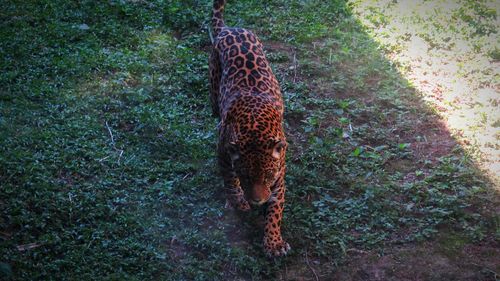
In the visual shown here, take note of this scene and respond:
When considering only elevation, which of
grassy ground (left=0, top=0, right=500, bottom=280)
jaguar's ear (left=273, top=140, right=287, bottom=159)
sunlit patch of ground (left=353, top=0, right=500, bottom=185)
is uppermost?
jaguar's ear (left=273, top=140, right=287, bottom=159)

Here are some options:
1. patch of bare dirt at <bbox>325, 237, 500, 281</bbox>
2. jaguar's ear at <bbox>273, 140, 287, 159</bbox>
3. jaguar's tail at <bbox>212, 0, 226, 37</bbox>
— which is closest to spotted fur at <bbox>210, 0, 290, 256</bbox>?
jaguar's ear at <bbox>273, 140, 287, 159</bbox>

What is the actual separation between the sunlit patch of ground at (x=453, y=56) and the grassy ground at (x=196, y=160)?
132 mm

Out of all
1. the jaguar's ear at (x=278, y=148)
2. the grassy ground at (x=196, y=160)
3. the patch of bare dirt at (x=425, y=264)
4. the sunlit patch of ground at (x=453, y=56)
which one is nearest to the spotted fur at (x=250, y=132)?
the jaguar's ear at (x=278, y=148)

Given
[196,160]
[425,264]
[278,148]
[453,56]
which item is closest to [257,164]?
[278,148]

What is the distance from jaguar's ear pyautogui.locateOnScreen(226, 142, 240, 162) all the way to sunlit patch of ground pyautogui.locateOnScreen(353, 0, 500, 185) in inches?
115

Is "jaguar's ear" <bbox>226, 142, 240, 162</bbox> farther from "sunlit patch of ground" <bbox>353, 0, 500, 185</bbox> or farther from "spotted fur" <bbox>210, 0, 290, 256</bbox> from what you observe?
"sunlit patch of ground" <bbox>353, 0, 500, 185</bbox>

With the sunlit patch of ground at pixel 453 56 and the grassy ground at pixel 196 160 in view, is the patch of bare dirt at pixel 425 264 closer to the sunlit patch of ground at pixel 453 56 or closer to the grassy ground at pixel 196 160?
the grassy ground at pixel 196 160

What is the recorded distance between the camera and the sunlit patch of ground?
7.69 meters

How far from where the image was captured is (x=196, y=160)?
7.29m

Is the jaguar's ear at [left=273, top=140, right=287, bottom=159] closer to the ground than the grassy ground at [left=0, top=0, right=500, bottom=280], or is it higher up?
higher up

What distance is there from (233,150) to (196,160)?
150 cm

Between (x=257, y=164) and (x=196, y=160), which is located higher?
(x=257, y=164)

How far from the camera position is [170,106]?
27.1 feet

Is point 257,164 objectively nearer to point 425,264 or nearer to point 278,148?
point 278,148
